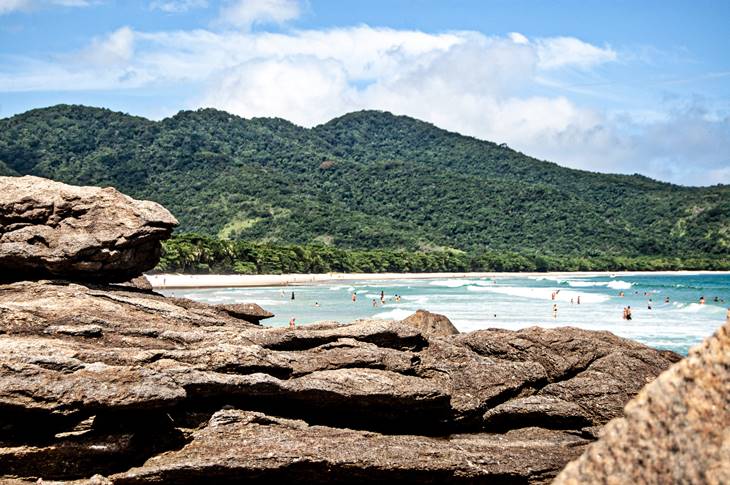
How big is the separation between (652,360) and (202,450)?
362 inches

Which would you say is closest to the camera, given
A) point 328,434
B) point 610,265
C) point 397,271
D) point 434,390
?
point 328,434

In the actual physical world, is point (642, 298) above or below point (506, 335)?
below

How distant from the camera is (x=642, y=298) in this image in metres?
102

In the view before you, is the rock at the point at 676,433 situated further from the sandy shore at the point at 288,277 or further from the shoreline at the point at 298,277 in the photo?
the sandy shore at the point at 288,277

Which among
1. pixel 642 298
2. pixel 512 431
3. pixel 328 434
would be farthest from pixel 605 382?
pixel 642 298

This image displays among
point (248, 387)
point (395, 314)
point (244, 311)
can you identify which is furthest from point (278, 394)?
point (395, 314)

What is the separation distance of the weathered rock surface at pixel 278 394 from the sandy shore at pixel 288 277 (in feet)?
273

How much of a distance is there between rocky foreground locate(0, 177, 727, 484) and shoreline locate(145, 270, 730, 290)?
74006 mm

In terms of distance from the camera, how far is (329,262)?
513ft

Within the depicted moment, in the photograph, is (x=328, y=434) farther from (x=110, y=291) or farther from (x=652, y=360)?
(x=652, y=360)

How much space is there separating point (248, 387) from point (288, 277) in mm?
123325

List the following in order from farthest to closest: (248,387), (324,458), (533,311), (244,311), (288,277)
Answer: (288,277), (533,311), (244,311), (248,387), (324,458)

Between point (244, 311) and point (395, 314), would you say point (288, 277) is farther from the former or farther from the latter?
point (244, 311)

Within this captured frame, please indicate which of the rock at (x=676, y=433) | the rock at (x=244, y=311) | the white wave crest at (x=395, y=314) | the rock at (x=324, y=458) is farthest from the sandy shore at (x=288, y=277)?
the rock at (x=676, y=433)
